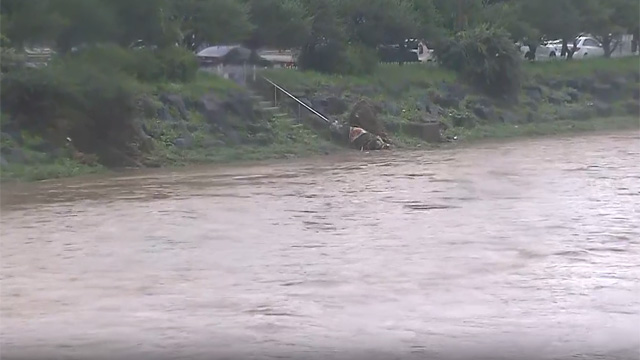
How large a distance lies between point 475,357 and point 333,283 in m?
3.65

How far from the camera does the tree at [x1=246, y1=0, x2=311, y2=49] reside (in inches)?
1483

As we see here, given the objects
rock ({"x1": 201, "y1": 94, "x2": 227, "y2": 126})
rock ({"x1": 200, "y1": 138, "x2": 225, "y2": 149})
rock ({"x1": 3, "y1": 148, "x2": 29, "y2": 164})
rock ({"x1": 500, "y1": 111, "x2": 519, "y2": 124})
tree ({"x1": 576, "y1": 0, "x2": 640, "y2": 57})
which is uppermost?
tree ({"x1": 576, "y1": 0, "x2": 640, "y2": 57})

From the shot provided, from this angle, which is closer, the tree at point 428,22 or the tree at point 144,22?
the tree at point 144,22

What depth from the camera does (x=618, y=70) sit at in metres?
50.5

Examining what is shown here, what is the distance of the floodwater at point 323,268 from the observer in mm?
10805

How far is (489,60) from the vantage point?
4300 centimetres

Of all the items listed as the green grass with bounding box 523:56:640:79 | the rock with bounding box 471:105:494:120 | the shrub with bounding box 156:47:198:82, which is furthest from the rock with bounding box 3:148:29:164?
the green grass with bounding box 523:56:640:79

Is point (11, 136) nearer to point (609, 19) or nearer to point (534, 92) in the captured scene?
point (534, 92)

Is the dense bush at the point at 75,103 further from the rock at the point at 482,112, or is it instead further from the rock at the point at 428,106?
the rock at the point at 482,112

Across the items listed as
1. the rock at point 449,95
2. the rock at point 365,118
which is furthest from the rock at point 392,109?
the rock at point 365,118

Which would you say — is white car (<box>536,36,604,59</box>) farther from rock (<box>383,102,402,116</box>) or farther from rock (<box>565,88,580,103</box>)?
rock (<box>383,102,402,116</box>)

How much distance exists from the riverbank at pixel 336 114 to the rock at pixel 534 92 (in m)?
0.05

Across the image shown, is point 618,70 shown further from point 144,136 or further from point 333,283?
point 333,283

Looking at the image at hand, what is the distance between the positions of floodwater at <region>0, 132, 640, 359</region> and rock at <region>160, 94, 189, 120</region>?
6.61 m
